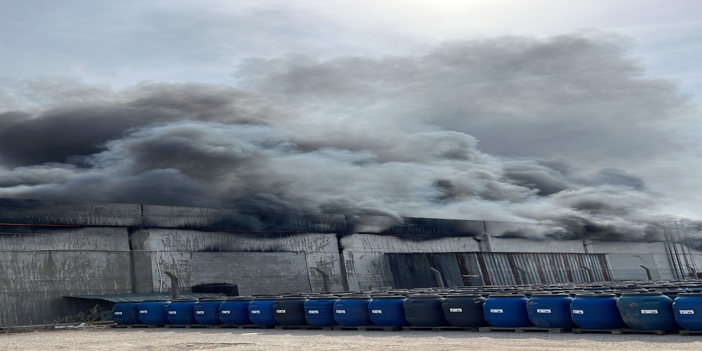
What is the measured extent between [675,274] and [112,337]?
68.9 m

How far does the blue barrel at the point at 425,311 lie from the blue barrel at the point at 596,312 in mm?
4335

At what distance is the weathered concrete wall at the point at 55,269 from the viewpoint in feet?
114

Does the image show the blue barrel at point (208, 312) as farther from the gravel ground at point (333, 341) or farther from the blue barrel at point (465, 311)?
the blue barrel at point (465, 311)

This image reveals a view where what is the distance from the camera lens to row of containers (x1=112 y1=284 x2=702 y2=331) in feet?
65.1

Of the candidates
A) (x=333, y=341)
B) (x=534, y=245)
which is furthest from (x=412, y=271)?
(x=333, y=341)

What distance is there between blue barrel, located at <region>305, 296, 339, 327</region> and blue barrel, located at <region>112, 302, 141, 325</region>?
9.18 meters

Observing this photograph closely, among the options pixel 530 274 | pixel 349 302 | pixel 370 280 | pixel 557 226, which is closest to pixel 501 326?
pixel 349 302

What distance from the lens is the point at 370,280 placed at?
50031mm

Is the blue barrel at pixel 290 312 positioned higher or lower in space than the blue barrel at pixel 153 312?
lower

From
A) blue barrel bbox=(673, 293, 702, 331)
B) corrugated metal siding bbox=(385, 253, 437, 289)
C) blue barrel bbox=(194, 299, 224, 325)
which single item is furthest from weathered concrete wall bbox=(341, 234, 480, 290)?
blue barrel bbox=(673, 293, 702, 331)

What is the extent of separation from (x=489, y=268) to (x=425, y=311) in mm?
30569

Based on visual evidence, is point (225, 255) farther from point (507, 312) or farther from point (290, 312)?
point (507, 312)

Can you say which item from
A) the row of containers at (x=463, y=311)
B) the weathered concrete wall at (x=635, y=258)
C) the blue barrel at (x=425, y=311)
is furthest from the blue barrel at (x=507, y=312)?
the weathered concrete wall at (x=635, y=258)

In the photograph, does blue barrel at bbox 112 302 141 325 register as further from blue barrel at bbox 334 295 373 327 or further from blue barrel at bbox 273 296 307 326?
blue barrel at bbox 334 295 373 327
